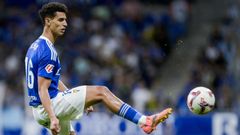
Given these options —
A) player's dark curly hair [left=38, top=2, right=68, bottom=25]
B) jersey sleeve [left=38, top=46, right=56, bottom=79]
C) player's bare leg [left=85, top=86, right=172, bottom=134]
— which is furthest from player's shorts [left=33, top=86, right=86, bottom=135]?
player's dark curly hair [left=38, top=2, right=68, bottom=25]

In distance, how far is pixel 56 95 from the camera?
34.8 ft

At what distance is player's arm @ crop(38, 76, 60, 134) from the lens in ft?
33.2

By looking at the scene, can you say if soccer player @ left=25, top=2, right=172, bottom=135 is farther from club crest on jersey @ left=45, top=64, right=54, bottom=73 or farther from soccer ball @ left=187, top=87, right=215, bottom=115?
soccer ball @ left=187, top=87, right=215, bottom=115

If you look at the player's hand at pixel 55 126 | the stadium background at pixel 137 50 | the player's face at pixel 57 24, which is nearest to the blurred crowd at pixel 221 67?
the stadium background at pixel 137 50

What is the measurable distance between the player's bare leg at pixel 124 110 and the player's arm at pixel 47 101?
0.48 meters

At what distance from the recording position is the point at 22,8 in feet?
72.7

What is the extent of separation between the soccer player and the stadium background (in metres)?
5.90

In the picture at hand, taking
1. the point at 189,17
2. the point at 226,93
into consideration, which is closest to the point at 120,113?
the point at 226,93

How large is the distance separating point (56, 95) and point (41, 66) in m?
0.43

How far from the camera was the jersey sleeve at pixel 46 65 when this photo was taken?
34.2 feet

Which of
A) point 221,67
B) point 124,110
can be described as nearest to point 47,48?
point 124,110

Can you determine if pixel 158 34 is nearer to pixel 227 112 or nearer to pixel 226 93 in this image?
pixel 226 93

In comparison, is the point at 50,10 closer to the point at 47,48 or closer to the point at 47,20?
the point at 47,20

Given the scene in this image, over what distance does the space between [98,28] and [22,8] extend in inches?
91.2
